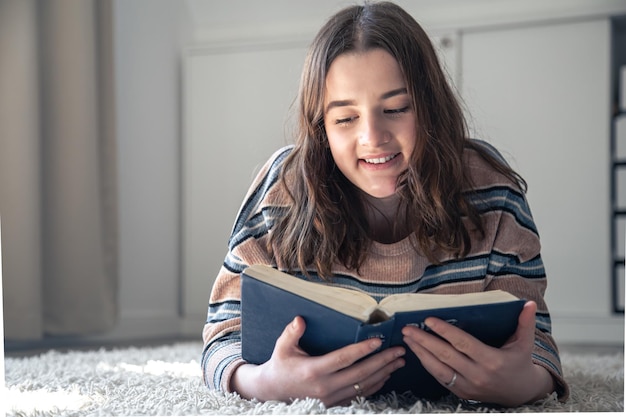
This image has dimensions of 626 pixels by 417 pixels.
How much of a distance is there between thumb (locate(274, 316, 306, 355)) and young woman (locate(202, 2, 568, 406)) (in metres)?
0.10

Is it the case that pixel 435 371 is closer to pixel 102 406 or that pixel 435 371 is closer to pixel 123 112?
pixel 102 406

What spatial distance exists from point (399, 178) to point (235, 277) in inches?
10.6

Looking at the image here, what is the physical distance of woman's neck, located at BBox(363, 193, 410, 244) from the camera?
3.39ft

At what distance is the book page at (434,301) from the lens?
73 cm

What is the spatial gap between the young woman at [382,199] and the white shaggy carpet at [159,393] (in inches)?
2.2

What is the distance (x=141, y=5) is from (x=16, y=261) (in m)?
0.86

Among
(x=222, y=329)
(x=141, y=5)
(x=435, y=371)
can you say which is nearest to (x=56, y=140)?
(x=141, y=5)

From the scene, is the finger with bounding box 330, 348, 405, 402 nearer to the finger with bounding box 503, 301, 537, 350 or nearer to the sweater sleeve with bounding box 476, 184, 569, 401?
the finger with bounding box 503, 301, 537, 350

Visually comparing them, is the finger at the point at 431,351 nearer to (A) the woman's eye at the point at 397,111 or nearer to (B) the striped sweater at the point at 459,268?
(B) the striped sweater at the point at 459,268

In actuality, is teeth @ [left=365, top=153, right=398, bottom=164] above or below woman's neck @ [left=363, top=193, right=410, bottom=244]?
above

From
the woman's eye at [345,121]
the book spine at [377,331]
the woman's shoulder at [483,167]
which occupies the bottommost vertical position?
the book spine at [377,331]

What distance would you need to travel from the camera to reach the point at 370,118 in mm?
918

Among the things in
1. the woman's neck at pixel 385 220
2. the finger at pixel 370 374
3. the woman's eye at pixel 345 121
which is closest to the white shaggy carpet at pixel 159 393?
the finger at pixel 370 374

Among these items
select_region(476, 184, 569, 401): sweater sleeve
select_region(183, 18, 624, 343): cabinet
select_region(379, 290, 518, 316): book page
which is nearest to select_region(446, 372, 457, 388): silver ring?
select_region(379, 290, 518, 316): book page
